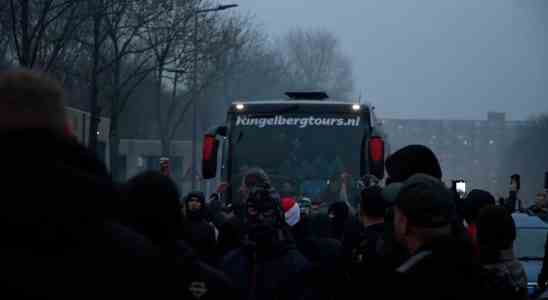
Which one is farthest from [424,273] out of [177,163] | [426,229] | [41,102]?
[177,163]

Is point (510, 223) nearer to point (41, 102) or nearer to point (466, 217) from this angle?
point (466, 217)

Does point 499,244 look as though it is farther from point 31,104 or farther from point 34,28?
point 34,28

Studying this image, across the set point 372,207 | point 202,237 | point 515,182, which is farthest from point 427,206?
point 515,182

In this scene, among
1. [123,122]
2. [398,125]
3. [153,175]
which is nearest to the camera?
[153,175]

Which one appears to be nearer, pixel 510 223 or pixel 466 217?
pixel 510 223

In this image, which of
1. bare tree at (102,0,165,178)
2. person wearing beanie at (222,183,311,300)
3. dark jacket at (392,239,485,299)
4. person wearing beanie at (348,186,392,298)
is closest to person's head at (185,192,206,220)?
person wearing beanie at (348,186,392,298)

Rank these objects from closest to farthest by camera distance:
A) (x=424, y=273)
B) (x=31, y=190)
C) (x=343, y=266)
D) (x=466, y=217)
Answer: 1. (x=31, y=190)
2. (x=424, y=273)
3. (x=343, y=266)
4. (x=466, y=217)

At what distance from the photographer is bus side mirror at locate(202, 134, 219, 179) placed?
1486cm

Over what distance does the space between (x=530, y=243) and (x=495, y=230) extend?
851 centimetres

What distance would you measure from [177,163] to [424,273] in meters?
52.3

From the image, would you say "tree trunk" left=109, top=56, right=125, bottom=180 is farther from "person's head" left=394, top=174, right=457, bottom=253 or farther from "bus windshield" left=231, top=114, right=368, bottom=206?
"person's head" left=394, top=174, right=457, bottom=253

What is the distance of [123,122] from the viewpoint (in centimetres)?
6688

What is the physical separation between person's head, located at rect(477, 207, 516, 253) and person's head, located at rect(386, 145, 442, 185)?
2.81 feet

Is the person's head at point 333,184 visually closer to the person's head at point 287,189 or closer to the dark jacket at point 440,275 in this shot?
the person's head at point 287,189
